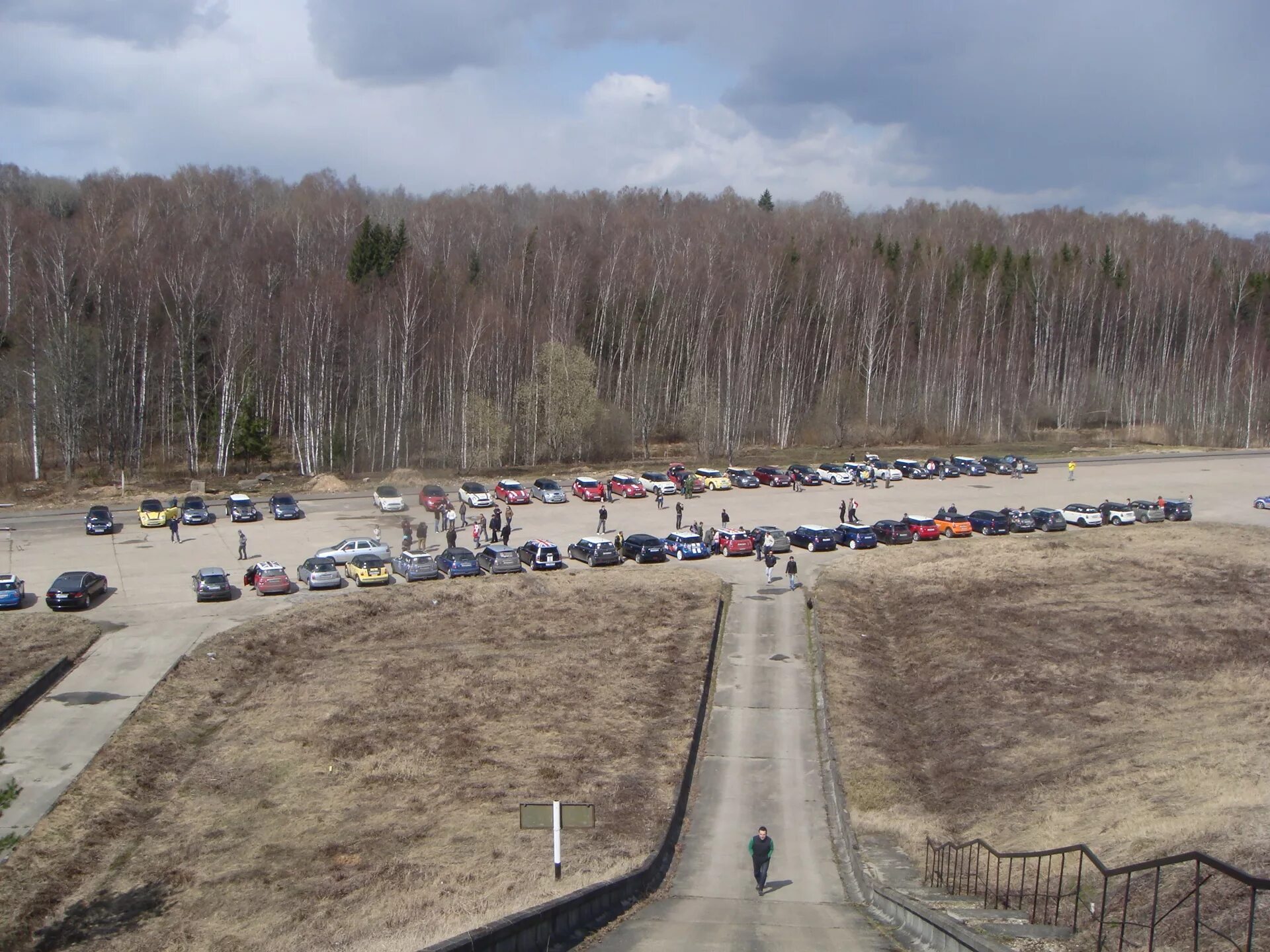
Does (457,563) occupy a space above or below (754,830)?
above

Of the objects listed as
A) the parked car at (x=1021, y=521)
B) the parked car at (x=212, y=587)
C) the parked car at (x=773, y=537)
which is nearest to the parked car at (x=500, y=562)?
the parked car at (x=212, y=587)

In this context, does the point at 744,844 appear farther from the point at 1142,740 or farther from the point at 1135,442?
the point at 1135,442

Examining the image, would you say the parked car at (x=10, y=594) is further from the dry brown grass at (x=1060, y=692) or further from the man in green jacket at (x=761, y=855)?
the man in green jacket at (x=761, y=855)

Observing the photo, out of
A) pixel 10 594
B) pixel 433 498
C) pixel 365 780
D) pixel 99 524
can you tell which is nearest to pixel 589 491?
pixel 433 498

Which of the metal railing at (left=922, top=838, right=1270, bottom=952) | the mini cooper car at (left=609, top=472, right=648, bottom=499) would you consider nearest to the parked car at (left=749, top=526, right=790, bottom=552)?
the mini cooper car at (left=609, top=472, right=648, bottom=499)

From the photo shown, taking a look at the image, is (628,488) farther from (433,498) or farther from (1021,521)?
(1021,521)

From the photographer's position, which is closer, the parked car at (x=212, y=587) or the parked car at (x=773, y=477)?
the parked car at (x=212, y=587)

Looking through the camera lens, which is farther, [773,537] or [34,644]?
[773,537]
